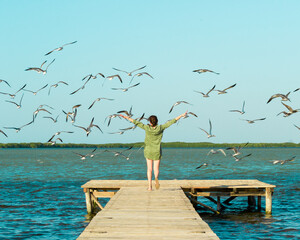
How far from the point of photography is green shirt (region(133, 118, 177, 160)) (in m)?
18.2

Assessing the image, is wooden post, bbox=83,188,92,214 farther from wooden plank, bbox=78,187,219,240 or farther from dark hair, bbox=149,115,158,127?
dark hair, bbox=149,115,158,127

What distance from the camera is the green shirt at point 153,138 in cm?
1819

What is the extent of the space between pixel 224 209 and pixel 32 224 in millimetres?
11107

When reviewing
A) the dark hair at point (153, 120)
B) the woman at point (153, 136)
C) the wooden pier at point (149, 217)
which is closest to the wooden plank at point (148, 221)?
the wooden pier at point (149, 217)

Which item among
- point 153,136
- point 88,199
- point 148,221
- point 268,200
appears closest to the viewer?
point 148,221

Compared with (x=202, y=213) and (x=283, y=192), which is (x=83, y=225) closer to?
(x=202, y=213)

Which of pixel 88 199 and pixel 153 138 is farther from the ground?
pixel 153 138

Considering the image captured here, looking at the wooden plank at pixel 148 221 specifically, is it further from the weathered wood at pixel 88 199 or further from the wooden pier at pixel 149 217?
the weathered wood at pixel 88 199

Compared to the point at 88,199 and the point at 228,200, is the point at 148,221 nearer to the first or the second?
the point at 88,199

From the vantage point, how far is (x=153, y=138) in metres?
18.3

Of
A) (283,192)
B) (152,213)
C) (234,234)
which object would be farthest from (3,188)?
(152,213)

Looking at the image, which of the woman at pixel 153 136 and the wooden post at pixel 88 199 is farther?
the wooden post at pixel 88 199

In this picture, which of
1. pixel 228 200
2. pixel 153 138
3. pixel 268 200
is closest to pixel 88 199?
pixel 153 138

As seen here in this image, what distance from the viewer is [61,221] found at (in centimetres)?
2434
